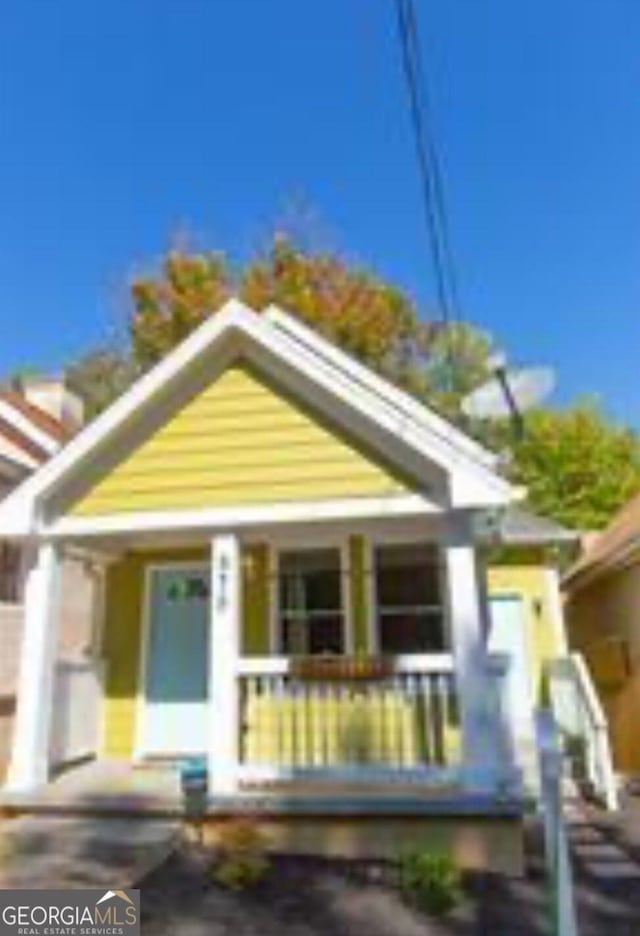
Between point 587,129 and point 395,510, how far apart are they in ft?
15.9

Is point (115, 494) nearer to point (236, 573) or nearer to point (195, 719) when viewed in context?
point (236, 573)

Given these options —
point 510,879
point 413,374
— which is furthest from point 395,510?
point 413,374

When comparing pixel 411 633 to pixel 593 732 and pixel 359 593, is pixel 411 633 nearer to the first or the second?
pixel 359 593

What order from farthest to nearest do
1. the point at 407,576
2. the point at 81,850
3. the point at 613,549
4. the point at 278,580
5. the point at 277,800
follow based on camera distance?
1. the point at 613,549
2. the point at 278,580
3. the point at 407,576
4. the point at 277,800
5. the point at 81,850

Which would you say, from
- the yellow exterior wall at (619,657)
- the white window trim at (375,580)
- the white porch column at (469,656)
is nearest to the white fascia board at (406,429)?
the white porch column at (469,656)

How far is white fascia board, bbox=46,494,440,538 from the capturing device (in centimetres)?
875

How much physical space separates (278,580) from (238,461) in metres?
2.51

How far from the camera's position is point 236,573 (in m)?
9.10

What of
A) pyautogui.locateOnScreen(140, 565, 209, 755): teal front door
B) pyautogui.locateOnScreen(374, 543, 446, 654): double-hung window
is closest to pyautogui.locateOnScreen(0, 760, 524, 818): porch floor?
pyautogui.locateOnScreen(140, 565, 209, 755): teal front door

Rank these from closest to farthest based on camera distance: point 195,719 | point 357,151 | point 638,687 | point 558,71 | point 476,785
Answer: point 476,785 < point 558,71 < point 357,151 < point 195,719 < point 638,687

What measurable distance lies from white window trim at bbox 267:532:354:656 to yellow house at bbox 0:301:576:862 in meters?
0.03

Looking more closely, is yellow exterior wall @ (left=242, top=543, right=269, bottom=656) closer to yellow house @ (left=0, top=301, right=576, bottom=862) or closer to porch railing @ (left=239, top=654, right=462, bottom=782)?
yellow house @ (left=0, top=301, right=576, bottom=862)

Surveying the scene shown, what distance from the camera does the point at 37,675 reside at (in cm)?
909

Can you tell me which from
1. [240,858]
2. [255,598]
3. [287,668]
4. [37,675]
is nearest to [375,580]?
[255,598]
